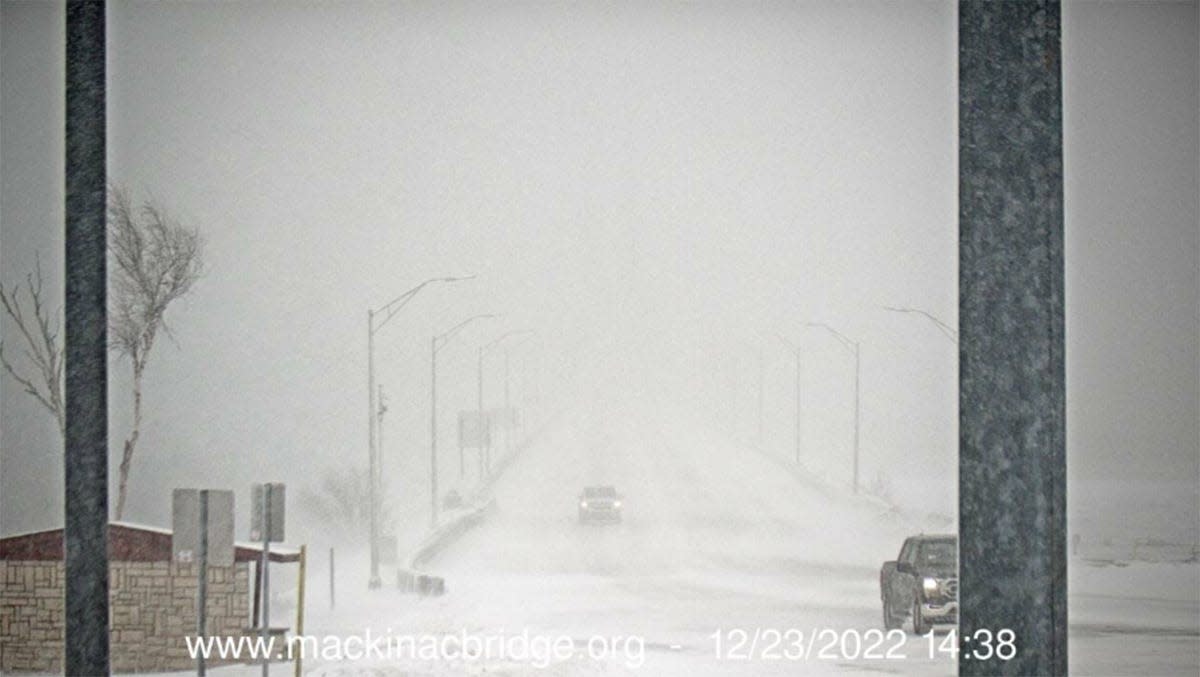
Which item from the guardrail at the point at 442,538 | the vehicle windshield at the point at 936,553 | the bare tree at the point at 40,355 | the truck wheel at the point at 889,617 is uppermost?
the bare tree at the point at 40,355

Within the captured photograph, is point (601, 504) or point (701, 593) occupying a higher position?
point (601, 504)

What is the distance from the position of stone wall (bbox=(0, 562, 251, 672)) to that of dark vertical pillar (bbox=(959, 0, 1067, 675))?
1750cm

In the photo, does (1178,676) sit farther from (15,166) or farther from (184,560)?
(15,166)

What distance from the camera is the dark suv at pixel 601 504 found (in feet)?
198

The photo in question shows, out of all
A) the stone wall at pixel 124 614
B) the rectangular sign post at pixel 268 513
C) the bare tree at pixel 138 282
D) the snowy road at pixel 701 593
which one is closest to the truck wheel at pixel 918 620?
the snowy road at pixel 701 593

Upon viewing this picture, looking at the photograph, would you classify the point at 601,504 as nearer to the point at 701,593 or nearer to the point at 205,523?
the point at 701,593

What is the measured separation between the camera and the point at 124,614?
66.8 feet

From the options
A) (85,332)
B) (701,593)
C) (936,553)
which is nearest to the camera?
(85,332)

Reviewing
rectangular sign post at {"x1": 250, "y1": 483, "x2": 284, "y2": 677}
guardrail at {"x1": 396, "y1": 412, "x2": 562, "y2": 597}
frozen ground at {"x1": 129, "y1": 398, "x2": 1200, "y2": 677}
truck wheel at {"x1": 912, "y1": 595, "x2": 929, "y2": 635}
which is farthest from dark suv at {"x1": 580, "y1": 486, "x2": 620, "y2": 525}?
rectangular sign post at {"x1": 250, "y1": 483, "x2": 284, "y2": 677}

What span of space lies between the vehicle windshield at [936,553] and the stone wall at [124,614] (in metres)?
8.87

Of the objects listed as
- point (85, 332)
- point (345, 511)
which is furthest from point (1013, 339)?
point (345, 511)

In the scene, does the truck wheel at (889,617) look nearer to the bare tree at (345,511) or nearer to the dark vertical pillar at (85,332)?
the dark vertical pillar at (85,332)

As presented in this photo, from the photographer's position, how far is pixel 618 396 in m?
159

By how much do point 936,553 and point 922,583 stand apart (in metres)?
1.04
